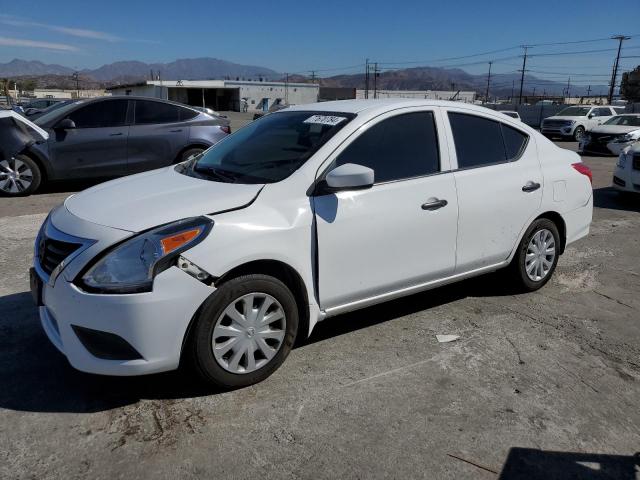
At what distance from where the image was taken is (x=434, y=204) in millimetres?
3789

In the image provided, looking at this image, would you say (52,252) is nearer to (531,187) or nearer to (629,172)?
(531,187)

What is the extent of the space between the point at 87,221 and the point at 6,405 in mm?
1095

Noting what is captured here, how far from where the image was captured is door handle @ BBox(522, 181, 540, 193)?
4395mm

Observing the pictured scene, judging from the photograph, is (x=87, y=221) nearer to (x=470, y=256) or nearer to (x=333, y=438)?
(x=333, y=438)

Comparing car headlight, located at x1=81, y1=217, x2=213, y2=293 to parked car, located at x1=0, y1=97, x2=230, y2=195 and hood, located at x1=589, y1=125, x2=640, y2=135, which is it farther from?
hood, located at x1=589, y1=125, x2=640, y2=135

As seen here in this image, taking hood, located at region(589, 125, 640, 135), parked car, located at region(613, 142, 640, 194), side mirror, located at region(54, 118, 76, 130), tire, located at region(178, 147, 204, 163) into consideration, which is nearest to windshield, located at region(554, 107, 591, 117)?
hood, located at region(589, 125, 640, 135)

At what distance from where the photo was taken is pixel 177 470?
250cm

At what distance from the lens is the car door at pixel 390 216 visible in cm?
A: 336

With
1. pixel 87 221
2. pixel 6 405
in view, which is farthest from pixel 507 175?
pixel 6 405

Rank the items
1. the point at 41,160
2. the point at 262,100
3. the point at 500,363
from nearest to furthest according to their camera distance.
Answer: the point at 500,363, the point at 41,160, the point at 262,100

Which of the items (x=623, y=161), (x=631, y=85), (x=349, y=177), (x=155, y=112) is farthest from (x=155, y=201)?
(x=631, y=85)

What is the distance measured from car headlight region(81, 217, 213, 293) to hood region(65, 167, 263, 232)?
12 centimetres

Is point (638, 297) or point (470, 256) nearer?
point (470, 256)

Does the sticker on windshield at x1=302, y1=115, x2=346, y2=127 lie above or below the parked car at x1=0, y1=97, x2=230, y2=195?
above
